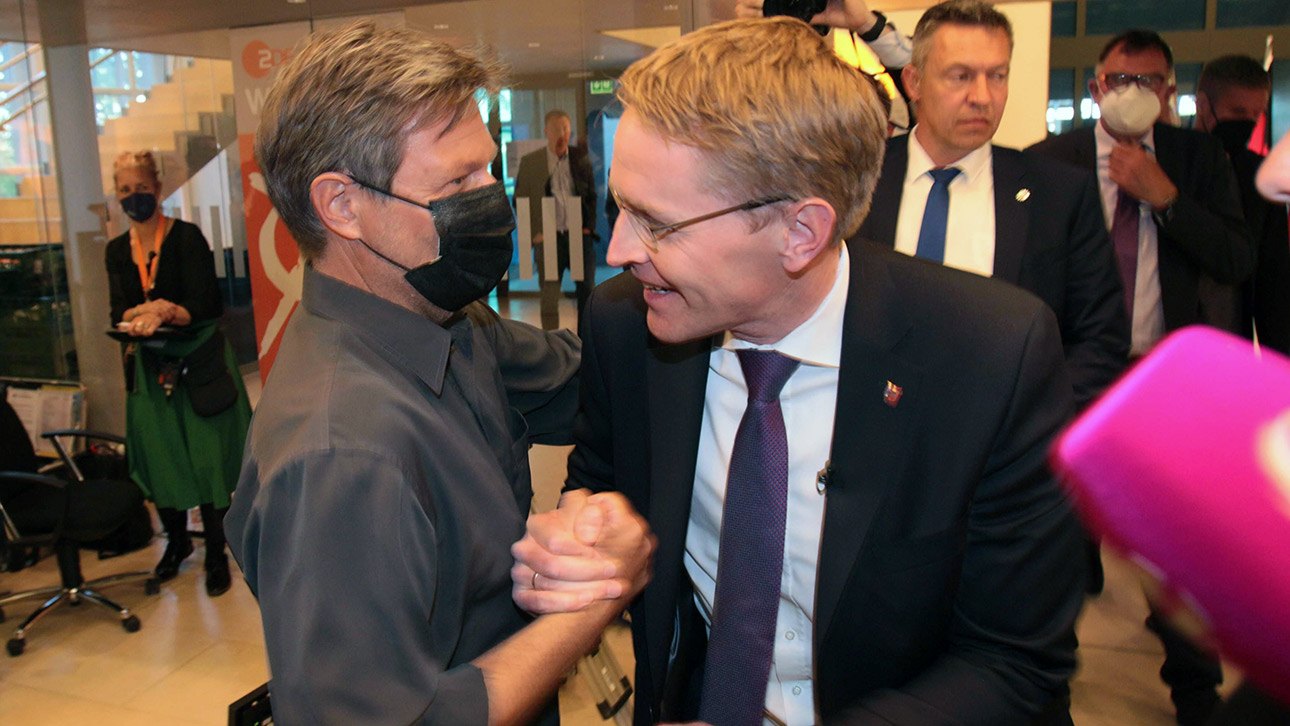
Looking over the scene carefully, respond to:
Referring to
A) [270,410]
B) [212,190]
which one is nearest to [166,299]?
[212,190]

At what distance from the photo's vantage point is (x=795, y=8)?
2244mm

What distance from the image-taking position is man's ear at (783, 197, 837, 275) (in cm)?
126

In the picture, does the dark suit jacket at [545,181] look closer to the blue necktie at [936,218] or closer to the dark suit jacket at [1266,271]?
the blue necktie at [936,218]

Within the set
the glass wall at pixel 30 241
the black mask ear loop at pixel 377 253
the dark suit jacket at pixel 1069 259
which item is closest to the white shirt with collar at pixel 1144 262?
the dark suit jacket at pixel 1069 259

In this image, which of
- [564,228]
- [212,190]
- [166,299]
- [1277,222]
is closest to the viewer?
[1277,222]

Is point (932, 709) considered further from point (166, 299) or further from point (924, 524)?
point (166, 299)

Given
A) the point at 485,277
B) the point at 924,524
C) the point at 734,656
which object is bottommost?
the point at 734,656

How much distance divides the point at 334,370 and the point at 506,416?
472 millimetres

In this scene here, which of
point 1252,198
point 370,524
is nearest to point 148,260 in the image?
point 370,524

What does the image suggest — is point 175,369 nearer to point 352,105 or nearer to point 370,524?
point 352,105

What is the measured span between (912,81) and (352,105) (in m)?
2.01

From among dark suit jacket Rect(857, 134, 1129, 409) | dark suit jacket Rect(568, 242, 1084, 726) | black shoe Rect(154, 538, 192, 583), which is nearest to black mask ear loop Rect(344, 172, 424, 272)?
dark suit jacket Rect(568, 242, 1084, 726)

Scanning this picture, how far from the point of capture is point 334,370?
116cm

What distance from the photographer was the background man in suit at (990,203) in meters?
2.47
